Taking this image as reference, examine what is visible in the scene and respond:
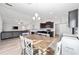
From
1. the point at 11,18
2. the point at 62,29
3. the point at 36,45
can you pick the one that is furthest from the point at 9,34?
the point at 62,29

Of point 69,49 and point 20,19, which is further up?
point 20,19

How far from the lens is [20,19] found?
1740 millimetres

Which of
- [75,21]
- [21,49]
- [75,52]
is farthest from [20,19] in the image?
[75,52]

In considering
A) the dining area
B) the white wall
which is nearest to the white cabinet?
the dining area

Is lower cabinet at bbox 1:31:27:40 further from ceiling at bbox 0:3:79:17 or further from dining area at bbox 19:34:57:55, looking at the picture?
ceiling at bbox 0:3:79:17

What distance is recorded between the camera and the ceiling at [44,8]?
167 centimetres

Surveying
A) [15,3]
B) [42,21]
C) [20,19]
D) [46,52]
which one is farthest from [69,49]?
[15,3]

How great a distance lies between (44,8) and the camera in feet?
5.58

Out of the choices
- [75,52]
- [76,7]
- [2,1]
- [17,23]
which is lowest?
[75,52]

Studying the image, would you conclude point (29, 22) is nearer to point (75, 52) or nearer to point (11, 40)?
point (11, 40)

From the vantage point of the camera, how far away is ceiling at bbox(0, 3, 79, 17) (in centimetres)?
167

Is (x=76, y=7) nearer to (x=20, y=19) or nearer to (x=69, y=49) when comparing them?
(x=69, y=49)

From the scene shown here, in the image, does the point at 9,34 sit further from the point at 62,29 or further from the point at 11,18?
the point at 62,29

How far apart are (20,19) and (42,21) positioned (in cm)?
40
